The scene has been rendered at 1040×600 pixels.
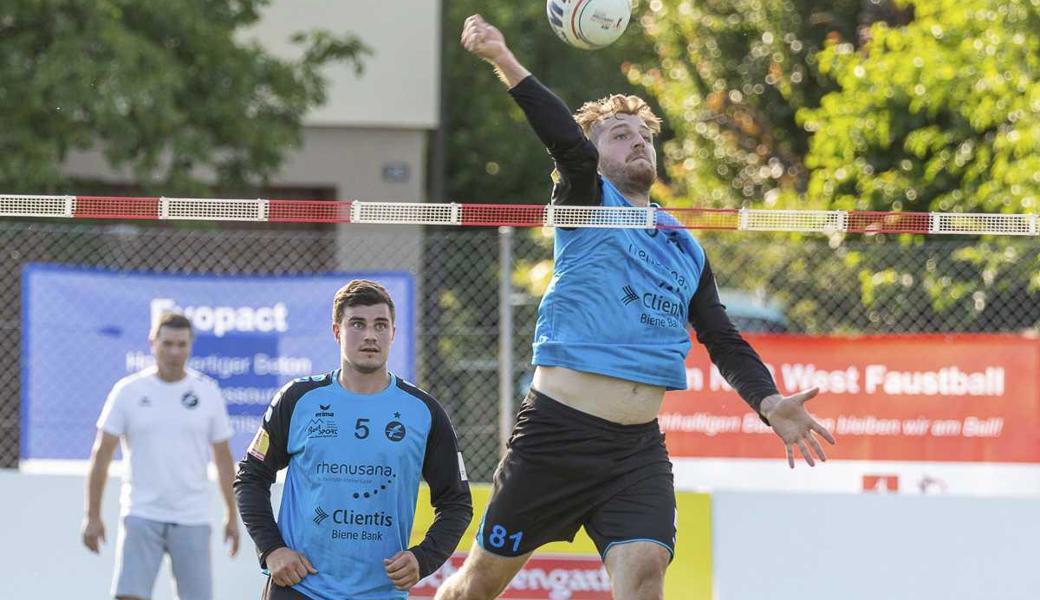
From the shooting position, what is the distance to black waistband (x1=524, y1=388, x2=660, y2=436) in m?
5.62

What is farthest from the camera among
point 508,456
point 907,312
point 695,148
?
point 695,148

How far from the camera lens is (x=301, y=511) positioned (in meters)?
5.07

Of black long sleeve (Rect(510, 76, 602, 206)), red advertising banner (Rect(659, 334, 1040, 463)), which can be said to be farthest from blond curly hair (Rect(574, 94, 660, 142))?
red advertising banner (Rect(659, 334, 1040, 463))

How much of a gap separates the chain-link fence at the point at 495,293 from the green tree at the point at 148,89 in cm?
69

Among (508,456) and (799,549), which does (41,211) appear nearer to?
(508,456)

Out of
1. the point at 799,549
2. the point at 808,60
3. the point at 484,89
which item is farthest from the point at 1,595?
the point at 484,89

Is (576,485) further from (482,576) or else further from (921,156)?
(921,156)

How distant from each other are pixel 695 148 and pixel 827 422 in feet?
31.5

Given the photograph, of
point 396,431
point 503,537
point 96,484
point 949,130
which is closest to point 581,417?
point 503,537

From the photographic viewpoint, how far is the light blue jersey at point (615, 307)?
18.4 feet

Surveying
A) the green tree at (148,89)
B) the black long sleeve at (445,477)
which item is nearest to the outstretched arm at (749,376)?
the black long sleeve at (445,477)

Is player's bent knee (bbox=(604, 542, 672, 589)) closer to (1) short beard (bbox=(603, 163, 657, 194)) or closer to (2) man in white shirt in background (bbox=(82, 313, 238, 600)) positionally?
(1) short beard (bbox=(603, 163, 657, 194))

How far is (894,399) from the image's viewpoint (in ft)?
34.7

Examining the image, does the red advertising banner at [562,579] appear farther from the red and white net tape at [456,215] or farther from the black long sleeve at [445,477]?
the black long sleeve at [445,477]
